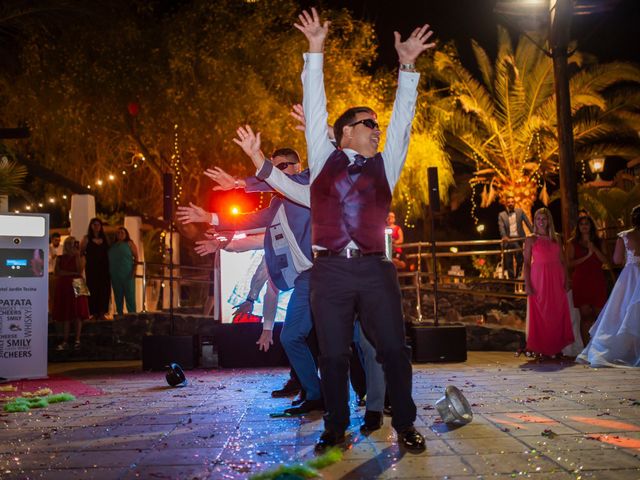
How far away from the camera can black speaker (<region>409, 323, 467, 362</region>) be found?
32.6ft

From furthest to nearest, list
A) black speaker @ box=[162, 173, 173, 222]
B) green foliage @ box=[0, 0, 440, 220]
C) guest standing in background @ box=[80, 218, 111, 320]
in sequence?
green foliage @ box=[0, 0, 440, 220] < guest standing in background @ box=[80, 218, 111, 320] < black speaker @ box=[162, 173, 173, 222]

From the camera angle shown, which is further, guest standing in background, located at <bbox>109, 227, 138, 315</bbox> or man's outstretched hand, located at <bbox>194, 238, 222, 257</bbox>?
guest standing in background, located at <bbox>109, 227, 138, 315</bbox>

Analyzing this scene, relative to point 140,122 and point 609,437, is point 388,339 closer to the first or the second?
point 609,437

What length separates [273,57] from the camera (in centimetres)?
1898

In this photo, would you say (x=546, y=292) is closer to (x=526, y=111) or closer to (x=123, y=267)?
(x=123, y=267)

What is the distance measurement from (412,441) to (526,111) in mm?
22840

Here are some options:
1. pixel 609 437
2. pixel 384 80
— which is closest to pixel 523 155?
pixel 384 80

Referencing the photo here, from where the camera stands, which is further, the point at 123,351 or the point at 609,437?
the point at 123,351

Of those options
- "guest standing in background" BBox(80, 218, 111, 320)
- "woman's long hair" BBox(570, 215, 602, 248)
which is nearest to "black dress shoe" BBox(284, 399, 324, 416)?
"woman's long hair" BBox(570, 215, 602, 248)

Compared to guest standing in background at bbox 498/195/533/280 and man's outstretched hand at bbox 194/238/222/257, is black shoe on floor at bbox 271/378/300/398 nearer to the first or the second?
man's outstretched hand at bbox 194/238/222/257

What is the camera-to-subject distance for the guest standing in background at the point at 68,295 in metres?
12.2

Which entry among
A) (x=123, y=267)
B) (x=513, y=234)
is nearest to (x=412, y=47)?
(x=123, y=267)

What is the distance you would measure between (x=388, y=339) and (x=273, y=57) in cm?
1579

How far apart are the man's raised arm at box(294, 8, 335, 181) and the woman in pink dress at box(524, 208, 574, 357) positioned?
6078 mm
